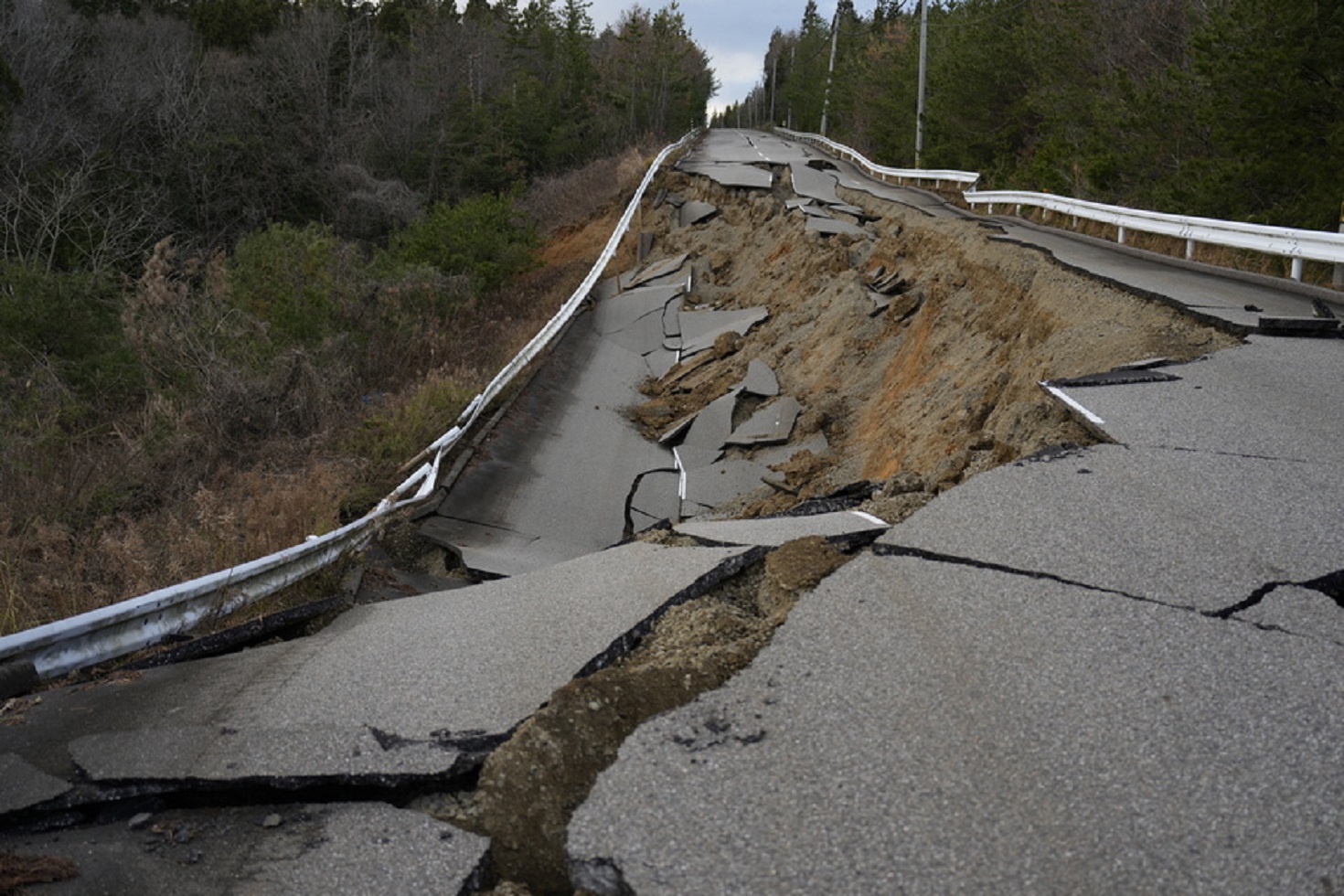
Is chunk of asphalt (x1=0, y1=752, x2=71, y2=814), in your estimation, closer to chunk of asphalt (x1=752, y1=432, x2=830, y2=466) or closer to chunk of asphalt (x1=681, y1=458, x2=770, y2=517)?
chunk of asphalt (x1=681, y1=458, x2=770, y2=517)

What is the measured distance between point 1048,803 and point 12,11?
38.6 meters

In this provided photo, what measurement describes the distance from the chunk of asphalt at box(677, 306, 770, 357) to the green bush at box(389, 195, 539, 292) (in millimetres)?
5137

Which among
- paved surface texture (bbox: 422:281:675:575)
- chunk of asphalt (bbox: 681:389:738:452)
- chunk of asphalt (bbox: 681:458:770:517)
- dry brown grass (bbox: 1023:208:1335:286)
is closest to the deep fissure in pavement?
paved surface texture (bbox: 422:281:675:575)

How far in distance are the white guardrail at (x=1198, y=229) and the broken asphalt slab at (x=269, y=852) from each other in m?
10.2

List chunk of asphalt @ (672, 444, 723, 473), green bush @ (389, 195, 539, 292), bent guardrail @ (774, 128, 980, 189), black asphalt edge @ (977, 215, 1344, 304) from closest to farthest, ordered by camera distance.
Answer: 1. black asphalt edge @ (977, 215, 1344, 304)
2. chunk of asphalt @ (672, 444, 723, 473)
3. green bush @ (389, 195, 539, 292)
4. bent guardrail @ (774, 128, 980, 189)

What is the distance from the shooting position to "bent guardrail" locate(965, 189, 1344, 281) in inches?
408

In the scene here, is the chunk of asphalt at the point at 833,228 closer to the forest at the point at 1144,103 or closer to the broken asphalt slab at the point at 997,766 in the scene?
the forest at the point at 1144,103

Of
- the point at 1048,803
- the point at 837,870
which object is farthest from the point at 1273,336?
the point at 837,870

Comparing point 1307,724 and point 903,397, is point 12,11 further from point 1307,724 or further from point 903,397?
point 1307,724

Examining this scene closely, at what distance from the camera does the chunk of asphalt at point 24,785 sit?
314cm

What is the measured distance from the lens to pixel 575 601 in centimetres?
478

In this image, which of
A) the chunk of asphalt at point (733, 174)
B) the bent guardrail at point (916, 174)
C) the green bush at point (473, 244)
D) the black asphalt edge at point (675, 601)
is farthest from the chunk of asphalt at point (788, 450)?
the bent guardrail at point (916, 174)

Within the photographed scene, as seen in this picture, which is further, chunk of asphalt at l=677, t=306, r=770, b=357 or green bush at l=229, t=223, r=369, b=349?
chunk of asphalt at l=677, t=306, r=770, b=357

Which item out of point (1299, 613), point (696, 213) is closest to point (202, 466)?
point (1299, 613)
